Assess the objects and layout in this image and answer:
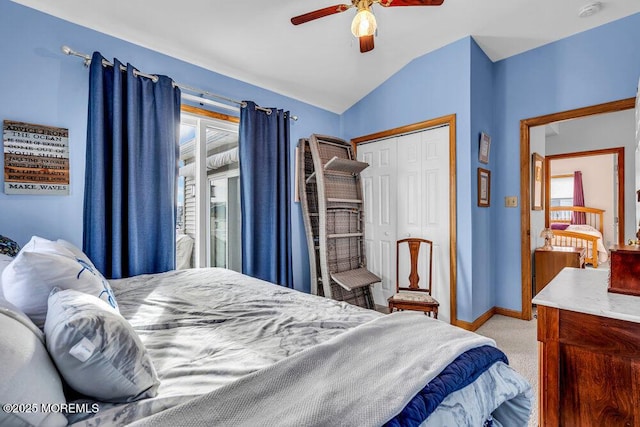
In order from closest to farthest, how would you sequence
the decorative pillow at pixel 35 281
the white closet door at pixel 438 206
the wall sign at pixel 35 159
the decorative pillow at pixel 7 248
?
the decorative pillow at pixel 35 281, the decorative pillow at pixel 7 248, the wall sign at pixel 35 159, the white closet door at pixel 438 206

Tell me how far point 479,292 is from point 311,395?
2914mm

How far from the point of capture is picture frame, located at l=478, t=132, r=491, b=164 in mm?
3033

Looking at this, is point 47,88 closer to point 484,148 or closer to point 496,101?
point 484,148

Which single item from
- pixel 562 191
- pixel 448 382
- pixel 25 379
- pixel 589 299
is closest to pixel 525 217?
pixel 589 299

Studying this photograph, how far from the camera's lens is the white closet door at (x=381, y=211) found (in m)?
3.60

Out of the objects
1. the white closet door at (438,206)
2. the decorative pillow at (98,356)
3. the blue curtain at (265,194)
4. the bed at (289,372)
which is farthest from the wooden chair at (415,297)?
the decorative pillow at (98,356)

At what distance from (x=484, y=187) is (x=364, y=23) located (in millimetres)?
2210

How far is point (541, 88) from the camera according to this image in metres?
3.06

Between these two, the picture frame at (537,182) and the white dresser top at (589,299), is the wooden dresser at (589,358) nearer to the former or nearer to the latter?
the white dresser top at (589,299)

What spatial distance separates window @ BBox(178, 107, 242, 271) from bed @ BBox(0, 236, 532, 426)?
1.61 m

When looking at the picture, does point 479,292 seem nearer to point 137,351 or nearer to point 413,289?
point 413,289

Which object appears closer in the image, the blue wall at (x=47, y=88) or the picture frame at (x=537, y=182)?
the blue wall at (x=47, y=88)

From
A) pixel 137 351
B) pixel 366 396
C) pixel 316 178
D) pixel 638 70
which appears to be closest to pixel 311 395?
pixel 366 396

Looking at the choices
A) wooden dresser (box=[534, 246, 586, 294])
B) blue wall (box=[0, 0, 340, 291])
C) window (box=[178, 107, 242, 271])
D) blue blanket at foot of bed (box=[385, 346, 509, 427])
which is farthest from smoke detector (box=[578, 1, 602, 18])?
blue wall (box=[0, 0, 340, 291])
